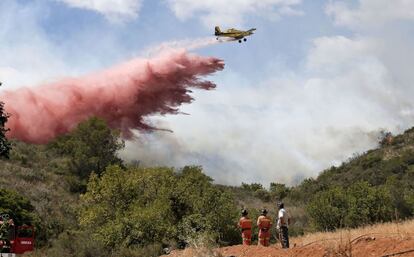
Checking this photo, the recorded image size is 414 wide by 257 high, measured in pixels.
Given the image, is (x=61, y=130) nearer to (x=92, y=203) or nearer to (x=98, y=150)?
(x=98, y=150)

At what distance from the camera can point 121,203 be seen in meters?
36.0

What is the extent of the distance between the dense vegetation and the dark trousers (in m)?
2.26

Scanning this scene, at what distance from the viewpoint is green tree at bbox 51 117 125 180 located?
6059 cm

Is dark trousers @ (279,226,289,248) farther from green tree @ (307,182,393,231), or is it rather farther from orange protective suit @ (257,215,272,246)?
green tree @ (307,182,393,231)

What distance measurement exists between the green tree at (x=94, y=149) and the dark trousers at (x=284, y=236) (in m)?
44.7

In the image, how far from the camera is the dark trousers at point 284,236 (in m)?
16.8

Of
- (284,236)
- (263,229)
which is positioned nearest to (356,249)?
(284,236)

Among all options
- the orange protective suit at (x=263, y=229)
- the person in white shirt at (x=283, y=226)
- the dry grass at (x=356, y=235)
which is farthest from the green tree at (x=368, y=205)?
the person in white shirt at (x=283, y=226)

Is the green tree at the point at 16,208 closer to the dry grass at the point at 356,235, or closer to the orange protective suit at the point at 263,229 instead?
the orange protective suit at the point at 263,229

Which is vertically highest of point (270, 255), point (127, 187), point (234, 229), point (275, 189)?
point (275, 189)

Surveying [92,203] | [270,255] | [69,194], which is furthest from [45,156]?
[270,255]

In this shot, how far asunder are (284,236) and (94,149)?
47589 mm

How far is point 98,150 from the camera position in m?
61.9

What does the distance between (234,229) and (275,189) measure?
54663mm
